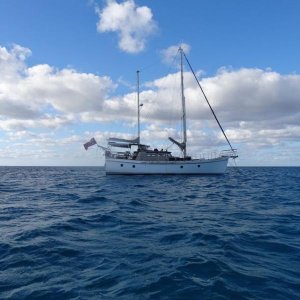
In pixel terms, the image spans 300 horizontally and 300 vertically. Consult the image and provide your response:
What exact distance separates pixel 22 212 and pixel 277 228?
11.6m

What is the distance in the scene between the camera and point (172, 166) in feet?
181

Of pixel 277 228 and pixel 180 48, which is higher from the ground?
pixel 180 48

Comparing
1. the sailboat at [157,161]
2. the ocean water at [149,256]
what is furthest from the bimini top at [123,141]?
the ocean water at [149,256]

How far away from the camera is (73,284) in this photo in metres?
6.46

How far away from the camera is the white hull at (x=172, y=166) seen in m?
55.2

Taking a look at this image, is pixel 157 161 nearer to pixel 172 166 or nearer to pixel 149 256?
pixel 172 166

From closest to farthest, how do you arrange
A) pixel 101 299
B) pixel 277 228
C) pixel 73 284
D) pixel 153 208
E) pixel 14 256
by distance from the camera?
pixel 101 299
pixel 73 284
pixel 14 256
pixel 277 228
pixel 153 208

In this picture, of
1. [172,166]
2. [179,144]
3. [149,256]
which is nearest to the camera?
[149,256]

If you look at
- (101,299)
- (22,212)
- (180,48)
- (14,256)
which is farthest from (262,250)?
(180,48)

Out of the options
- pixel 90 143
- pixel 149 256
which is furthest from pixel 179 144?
pixel 149 256

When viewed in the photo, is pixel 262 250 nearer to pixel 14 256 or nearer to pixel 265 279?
pixel 265 279

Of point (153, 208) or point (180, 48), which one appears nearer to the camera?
point (153, 208)

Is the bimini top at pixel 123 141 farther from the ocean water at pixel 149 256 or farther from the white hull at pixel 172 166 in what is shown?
the ocean water at pixel 149 256

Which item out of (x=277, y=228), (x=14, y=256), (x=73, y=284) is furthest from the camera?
(x=277, y=228)
